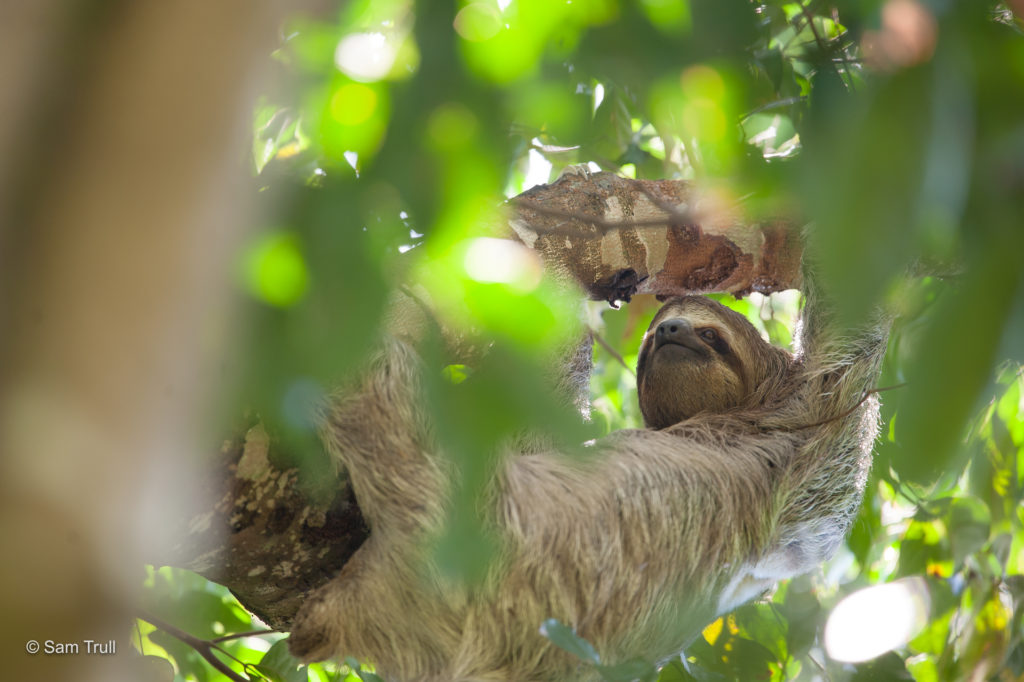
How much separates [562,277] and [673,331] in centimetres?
122

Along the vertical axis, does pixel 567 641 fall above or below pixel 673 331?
above

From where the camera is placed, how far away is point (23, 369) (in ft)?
3.48

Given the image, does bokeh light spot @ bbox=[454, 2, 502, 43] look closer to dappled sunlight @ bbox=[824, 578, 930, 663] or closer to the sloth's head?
dappled sunlight @ bbox=[824, 578, 930, 663]

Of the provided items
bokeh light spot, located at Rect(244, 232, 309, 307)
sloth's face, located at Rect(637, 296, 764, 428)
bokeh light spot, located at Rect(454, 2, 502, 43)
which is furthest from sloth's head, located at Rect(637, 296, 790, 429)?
bokeh light spot, located at Rect(244, 232, 309, 307)

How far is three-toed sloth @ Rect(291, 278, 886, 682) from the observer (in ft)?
11.3

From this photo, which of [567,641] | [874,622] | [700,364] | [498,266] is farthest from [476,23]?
[700,364]

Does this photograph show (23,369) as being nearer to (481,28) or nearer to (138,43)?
(138,43)

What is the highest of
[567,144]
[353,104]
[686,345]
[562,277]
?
[353,104]

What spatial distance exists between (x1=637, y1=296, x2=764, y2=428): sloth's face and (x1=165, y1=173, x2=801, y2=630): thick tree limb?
1.07 feet

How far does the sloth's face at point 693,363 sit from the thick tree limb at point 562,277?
327 millimetres

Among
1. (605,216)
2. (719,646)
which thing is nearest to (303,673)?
(719,646)

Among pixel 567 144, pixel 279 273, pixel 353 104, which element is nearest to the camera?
pixel 279 273

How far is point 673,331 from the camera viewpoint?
205 inches

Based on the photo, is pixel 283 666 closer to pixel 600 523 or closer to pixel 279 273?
pixel 600 523
